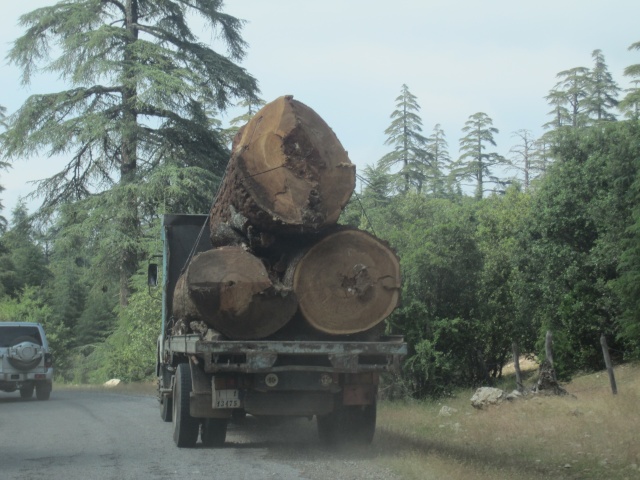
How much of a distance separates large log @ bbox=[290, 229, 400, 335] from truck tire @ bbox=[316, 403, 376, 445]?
1074 mm

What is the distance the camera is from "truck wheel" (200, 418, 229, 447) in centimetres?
1029

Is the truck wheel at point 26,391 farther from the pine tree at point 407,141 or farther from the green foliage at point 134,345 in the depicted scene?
the pine tree at point 407,141

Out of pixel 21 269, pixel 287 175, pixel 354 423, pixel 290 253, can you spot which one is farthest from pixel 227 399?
pixel 21 269


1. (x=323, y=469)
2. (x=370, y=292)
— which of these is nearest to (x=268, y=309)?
(x=370, y=292)

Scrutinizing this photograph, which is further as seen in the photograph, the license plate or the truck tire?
the truck tire

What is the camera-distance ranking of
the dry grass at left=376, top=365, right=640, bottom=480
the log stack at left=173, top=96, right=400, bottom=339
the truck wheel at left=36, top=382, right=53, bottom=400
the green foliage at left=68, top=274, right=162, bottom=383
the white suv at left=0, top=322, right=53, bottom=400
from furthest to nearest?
the green foliage at left=68, top=274, right=162, bottom=383
the truck wheel at left=36, top=382, right=53, bottom=400
the white suv at left=0, top=322, right=53, bottom=400
the log stack at left=173, top=96, right=400, bottom=339
the dry grass at left=376, top=365, right=640, bottom=480

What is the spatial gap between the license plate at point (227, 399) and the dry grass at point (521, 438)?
174 centimetres

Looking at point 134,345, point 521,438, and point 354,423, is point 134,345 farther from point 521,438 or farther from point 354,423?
point 354,423

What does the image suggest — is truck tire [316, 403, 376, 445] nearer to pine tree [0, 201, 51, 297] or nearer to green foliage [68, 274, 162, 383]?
green foliage [68, 274, 162, 383]

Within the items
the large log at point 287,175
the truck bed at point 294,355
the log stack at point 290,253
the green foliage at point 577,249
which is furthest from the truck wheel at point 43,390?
the green foliage at point 577,249

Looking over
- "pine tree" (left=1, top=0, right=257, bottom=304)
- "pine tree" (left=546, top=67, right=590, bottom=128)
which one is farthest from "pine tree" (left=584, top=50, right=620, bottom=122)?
"pine tree" (left=1, top=0, right=257, bottom=304)

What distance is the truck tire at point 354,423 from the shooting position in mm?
9914

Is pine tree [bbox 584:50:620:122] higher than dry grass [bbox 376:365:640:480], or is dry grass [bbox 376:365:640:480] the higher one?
pine tree [bbox 584:50:620:122]

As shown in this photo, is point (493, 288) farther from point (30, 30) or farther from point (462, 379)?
point (30, 30)
